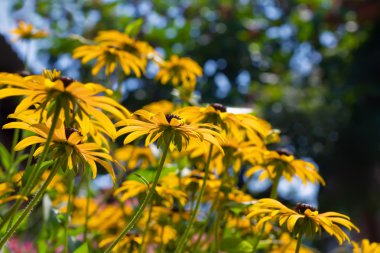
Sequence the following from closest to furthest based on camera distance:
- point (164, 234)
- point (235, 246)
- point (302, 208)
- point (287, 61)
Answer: point (302, 208) < point (235, 246) < point (164, 234) < point (287, 61)

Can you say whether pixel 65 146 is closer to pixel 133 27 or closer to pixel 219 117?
pixel 219 117

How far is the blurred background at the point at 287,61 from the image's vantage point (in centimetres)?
435

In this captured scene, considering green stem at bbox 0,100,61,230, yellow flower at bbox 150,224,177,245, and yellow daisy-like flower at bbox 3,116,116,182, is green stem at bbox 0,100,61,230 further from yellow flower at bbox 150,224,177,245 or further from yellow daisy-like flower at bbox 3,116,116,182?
yellow flower at bbox 150,224,177,245

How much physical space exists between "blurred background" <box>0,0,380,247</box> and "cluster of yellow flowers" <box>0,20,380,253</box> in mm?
2891

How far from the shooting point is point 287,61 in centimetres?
512

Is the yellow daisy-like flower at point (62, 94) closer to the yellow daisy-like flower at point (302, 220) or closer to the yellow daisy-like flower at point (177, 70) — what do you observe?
the yellow daisy-like flower at point (302, 220)

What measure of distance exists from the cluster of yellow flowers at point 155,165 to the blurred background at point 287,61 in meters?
2.89

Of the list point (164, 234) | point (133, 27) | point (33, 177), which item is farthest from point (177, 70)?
point (33, 177)

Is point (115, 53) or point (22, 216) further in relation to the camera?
point (115, 53)

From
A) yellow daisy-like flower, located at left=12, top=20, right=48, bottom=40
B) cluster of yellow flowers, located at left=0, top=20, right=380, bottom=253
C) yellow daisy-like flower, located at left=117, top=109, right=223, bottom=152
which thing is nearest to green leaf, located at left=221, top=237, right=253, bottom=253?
cluster of yellow flowers, located at left=0, top=20, right=380, bottom=253

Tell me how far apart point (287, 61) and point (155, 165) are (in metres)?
4.21

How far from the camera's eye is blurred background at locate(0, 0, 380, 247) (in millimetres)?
4352

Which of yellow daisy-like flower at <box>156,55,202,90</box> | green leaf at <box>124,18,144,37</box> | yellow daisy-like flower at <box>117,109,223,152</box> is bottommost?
yellow daisy-like flower at <box>117,109,223,152</box>

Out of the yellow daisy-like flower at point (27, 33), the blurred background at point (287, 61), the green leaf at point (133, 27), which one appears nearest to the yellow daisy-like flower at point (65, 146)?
the green leaf at point (133, 27)
